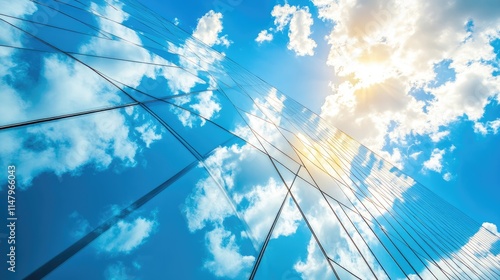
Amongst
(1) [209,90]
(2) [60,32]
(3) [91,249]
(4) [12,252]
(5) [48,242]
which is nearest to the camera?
(4) [12,252]

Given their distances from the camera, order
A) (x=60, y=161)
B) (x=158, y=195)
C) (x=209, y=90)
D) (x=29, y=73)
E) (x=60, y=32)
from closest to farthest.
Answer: (x=60, y=161)
(x=158, y=195)
(x=29, y=73)
(x=60, y=32)
(x=209, y=90)

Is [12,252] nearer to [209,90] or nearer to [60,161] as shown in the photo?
[60,161]

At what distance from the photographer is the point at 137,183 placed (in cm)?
321

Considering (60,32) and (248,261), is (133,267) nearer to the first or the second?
(248,261)

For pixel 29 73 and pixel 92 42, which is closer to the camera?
pixel 29 73

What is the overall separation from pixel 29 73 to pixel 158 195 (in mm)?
2557

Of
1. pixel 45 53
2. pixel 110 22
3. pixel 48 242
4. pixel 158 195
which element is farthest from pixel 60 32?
pixel 48 242

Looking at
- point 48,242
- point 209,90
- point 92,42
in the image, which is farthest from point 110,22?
point 48,242

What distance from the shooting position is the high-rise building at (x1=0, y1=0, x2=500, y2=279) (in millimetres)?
2404

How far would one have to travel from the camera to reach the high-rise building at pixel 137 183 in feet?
7.89

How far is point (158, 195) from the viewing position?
3311mm

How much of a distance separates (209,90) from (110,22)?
4256 mm

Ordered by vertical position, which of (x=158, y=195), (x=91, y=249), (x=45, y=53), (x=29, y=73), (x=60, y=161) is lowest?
(x=91, y=249)

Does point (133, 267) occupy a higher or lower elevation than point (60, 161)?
lower
